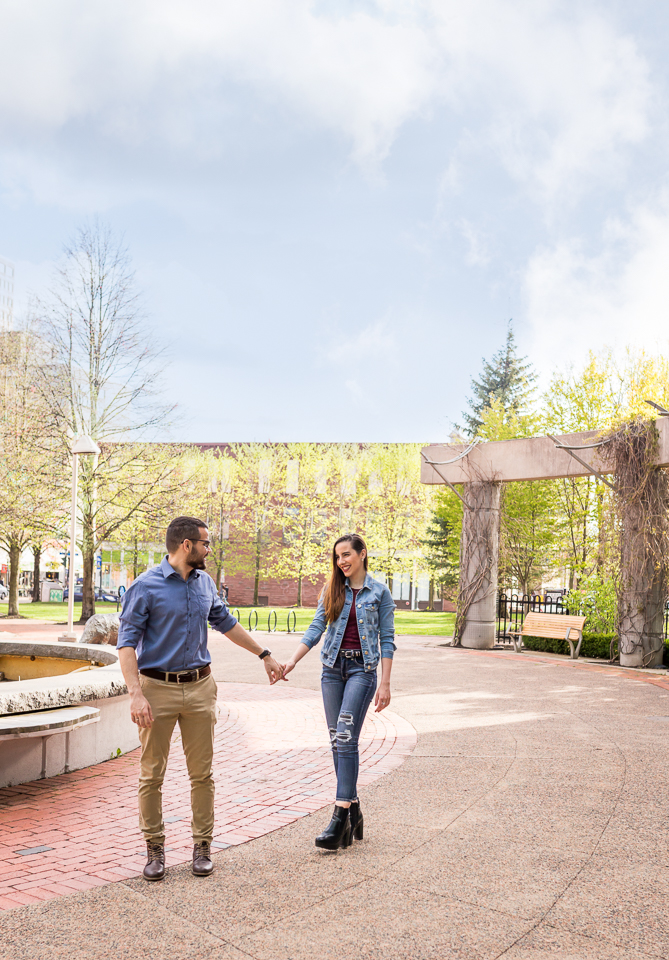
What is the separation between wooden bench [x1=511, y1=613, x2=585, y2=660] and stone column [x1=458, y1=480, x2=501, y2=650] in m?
1.05

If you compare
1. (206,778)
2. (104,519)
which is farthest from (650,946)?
(104,519)

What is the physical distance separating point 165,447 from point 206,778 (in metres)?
→ 21.3

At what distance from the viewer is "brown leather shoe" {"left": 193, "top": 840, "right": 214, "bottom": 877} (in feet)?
12.7

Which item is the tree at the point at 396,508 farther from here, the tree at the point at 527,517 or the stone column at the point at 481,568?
the stone column at the point at 481,568

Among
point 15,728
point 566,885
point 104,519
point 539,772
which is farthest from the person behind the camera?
point 104,519

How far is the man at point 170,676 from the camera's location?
3.85 metres

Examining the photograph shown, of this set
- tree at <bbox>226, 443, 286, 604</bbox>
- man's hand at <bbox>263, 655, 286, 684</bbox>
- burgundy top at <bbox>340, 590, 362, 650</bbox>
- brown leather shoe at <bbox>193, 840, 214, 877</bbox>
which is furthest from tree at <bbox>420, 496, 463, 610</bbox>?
brown leather shoe at <bbox>193, 840, 214, 877</bbox>

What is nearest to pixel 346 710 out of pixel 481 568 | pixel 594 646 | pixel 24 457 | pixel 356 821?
pixel 356 821

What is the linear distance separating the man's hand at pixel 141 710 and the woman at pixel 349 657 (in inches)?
37.0

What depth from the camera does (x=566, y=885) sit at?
3857mm

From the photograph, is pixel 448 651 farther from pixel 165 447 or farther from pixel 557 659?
pixel 165 447

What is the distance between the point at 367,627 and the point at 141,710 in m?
1.35

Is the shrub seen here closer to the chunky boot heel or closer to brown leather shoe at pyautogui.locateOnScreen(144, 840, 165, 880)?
the chunky boot heel

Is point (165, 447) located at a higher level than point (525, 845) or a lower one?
higher
